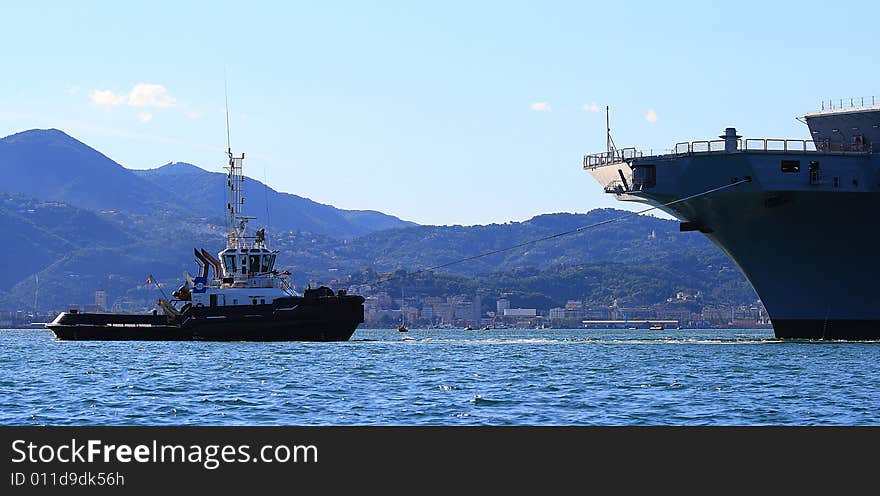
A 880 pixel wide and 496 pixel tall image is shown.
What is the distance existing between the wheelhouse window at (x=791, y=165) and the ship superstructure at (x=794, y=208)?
4 cm

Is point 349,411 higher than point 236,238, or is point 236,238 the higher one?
point 236,238

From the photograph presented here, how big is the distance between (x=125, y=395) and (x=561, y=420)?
1299 centimetres

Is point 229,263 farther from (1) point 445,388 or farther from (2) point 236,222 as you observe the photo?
(1) point 445,388

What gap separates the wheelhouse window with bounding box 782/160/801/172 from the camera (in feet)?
202

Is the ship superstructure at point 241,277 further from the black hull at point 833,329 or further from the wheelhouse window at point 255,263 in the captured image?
the black hull at point 833,329

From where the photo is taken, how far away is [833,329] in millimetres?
65688

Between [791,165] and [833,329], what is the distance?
29.3 feet

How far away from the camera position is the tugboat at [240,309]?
245ft

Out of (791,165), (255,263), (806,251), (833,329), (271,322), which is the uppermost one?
(791,165)

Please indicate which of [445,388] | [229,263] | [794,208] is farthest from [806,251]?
[229,263]

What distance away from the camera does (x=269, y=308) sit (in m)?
75.3

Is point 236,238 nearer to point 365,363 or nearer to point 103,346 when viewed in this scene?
point 103,346

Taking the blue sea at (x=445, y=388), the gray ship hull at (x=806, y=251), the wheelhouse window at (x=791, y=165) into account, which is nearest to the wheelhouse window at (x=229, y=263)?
the blue sea at (x=445, y=388)
